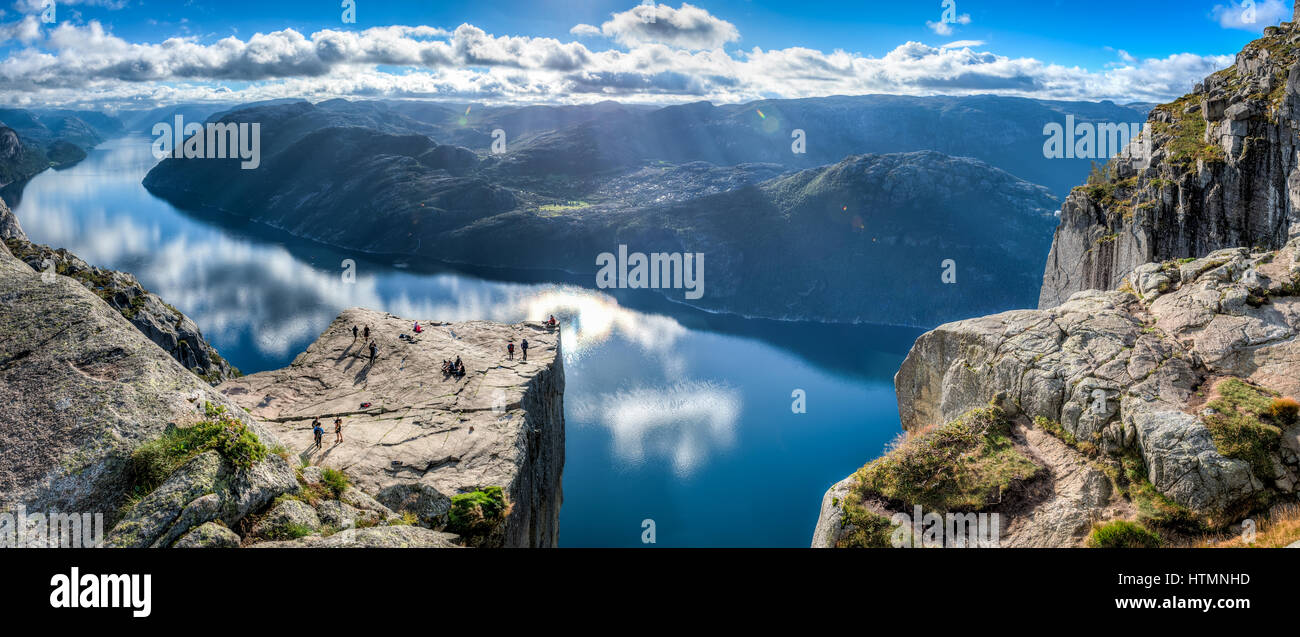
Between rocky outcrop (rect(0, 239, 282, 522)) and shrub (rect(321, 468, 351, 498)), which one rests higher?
rocky outcrop (rect(0, 239, 282, 522))

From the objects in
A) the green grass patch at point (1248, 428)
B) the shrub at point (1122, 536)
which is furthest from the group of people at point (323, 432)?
the green grass patch at point (1248, 428)

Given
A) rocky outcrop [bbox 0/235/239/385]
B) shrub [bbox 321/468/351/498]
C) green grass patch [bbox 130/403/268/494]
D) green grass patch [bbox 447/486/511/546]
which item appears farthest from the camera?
rocky outcrop [bbox 0/235/239/385]

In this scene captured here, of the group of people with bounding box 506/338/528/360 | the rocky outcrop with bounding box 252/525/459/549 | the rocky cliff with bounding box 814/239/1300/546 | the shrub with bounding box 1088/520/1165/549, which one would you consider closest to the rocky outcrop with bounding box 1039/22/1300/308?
the rocky cliff with bounding box 814/239/1300/546

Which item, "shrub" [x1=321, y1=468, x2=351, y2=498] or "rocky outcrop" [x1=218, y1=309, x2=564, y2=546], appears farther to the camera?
"rocky outcrop" [x1=218, y1=309, x2=564, y2=546]

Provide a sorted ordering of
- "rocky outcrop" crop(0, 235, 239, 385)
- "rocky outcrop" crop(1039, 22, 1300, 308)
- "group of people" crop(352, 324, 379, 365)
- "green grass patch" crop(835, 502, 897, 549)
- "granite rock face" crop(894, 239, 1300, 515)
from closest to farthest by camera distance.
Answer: "granite rock face" crop(894, 239, 1300, 515), "green grass patch" crop(835, 502, 897, 549), "rocky outcrop" crop(1039, 22, 1300, 308), "group of people" crop(352, 324, 379, 365), "rocky outcrop" crop(0, 235, 239, 385)

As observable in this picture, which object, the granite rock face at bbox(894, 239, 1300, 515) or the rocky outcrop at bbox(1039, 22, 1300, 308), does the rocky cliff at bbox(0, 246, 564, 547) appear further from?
the rocky outcrop at bbox(1039, 22, 1300, 308)

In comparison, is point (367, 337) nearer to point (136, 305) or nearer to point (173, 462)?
point (173, 462)

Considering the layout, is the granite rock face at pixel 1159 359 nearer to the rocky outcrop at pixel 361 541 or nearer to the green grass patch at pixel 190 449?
the rocky outcrop at pixel 361 541

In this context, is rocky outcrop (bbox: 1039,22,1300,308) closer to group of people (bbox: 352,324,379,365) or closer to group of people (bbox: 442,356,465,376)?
group of people (bbox: 442,356,465,376)
